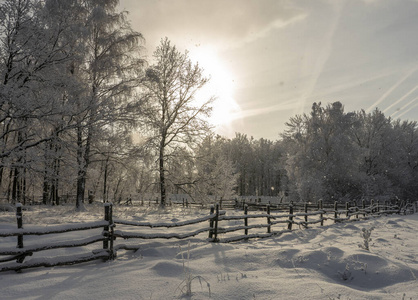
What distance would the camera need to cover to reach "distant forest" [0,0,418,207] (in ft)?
31.6

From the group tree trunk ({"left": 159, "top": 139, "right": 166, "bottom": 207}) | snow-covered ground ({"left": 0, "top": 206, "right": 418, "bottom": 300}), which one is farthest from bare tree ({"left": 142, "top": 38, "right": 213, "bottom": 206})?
snow-covered ground ({"left": 0, "top": 206, "right": 418, "bottom": 300})

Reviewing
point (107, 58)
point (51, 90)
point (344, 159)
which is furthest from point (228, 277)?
point (344, 159)

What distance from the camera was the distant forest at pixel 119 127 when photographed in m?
9.63

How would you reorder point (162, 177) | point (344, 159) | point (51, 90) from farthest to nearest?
1. point (344, 159)
2. point (162, 177)
3. point (51, 90)

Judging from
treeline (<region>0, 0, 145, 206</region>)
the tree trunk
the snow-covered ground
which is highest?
treeline (<region>0, 0, 145, 206</region>)

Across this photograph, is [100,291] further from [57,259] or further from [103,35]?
[103,35]

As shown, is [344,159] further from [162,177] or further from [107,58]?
[107,58]

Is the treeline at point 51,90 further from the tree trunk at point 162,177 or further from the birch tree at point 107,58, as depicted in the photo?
the tree trunk at point 162,177

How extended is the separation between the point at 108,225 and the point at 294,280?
12.9 ft

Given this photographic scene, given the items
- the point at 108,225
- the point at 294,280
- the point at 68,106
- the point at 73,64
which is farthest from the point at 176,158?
the point at 294,280

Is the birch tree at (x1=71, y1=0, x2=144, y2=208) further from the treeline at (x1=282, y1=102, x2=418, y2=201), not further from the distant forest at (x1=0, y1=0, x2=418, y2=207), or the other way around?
the treeline at (x1=282, y1=102, x2=418, y2=201)

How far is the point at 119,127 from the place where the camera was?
13.4 meters

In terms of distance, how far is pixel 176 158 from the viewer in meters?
17.8

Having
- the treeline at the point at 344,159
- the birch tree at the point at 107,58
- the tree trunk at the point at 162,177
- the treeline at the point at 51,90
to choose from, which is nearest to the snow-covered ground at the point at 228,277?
the treeline at the point at 51,90
